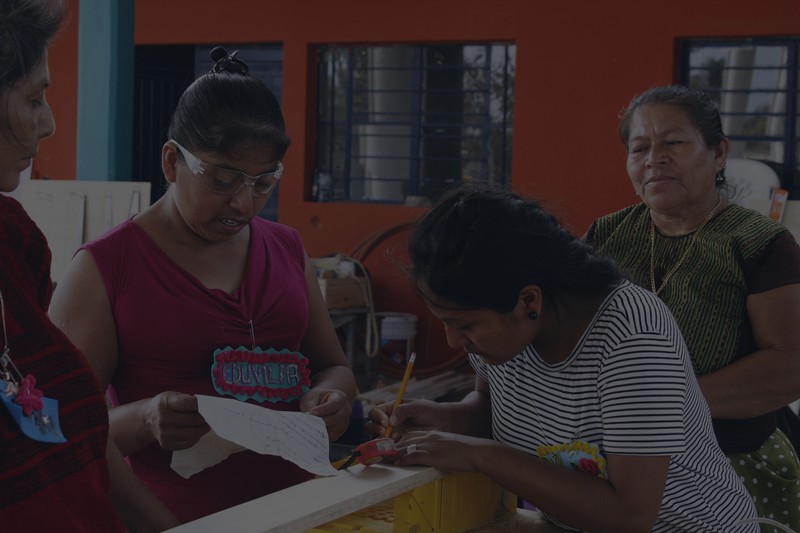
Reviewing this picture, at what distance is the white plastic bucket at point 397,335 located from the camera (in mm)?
7965

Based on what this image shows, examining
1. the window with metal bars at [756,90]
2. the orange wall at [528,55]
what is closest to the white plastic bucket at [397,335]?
the orange wall at [528,55]

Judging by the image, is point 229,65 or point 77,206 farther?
point 77,206

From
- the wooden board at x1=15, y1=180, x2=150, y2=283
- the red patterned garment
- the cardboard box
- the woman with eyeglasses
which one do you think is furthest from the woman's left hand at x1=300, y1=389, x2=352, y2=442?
the cardboard box

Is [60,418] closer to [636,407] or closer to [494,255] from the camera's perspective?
[494,255]

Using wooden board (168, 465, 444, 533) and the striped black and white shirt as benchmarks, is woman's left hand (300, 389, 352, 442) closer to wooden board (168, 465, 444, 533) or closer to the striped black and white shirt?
wooden board (168, 465, 444, 533)

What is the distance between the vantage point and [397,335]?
26.1ft

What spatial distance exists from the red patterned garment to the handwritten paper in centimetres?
24

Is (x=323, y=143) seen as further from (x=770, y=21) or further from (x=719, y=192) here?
(x=719, y=192)

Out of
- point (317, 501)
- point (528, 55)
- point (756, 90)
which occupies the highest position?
point (528, 55)

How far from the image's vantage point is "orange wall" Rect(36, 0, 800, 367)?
24.1 feet

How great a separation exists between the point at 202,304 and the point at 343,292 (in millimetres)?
5374

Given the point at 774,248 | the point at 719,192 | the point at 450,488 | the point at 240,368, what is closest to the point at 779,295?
the point at 774,248

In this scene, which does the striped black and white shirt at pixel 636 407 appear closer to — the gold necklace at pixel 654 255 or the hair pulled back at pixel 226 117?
the gold necklace at pixel 654 255

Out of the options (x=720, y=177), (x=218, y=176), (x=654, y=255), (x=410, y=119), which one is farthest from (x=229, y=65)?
(x=410, y=119)
